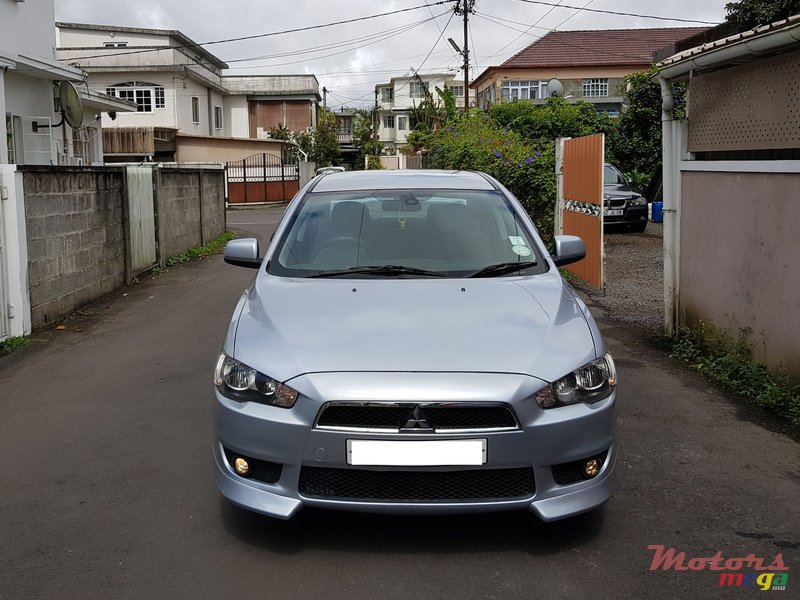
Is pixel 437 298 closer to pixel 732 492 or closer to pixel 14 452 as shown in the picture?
Result: pixel 732 492

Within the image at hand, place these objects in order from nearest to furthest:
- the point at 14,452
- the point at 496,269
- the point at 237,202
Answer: the point at 496,269 < the point at 14,452 < the point at 237,202

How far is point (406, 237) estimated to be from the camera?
16.9ft

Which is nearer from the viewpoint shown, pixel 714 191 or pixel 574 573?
pixel 574 573

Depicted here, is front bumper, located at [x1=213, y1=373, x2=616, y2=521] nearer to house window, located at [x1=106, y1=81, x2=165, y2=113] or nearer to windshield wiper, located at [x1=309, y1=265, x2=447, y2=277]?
windshield wiper, located at [x1=309, y1=265, x2=447, y2=277]

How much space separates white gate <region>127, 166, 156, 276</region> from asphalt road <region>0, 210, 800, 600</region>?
21.2 ft

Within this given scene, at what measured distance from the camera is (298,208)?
17.9 ft

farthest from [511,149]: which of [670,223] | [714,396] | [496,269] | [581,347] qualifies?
[581,347]

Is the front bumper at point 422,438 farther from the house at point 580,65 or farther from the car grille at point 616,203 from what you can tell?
the house at point 580,65

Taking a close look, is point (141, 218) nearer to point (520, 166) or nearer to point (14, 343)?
point (14, 343)

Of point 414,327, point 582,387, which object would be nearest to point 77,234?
point 414,327

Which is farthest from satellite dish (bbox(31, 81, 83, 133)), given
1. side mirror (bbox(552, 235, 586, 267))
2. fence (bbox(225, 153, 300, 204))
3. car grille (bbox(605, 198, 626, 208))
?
fence (bbox(225, 153, 300, 204))

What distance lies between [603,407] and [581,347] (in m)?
0.29

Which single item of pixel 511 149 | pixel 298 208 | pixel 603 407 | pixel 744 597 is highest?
pixel 511 149

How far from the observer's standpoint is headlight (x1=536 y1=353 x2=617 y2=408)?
142 inches
